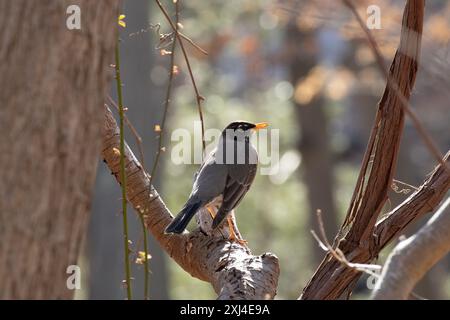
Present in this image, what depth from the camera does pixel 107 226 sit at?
10703 mm

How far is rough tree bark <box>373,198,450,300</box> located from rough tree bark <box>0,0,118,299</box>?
28.5 inches

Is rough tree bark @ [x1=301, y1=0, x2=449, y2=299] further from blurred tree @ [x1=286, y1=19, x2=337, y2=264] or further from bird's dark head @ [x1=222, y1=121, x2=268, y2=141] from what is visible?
blurred tree @ [x1=286, y1=19, x2=337, y2=264]

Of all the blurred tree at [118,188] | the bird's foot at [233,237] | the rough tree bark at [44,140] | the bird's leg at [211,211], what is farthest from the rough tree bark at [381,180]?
the blurred tree at [118,188]

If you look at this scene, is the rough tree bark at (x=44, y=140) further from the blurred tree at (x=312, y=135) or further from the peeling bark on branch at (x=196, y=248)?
the blurred tree at (x=312, y=135)

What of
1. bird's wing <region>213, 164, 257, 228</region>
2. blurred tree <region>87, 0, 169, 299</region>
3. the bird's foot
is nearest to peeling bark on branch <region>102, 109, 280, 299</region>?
the bird's foot

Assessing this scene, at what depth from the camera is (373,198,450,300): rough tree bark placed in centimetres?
188

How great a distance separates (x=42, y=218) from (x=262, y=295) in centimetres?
110

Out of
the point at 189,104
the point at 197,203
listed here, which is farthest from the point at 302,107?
the point at 197,203

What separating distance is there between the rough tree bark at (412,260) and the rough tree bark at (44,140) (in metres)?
0.72

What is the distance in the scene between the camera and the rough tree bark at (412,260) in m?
1.88

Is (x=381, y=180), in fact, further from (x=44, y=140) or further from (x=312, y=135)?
(x=312, y=135)
